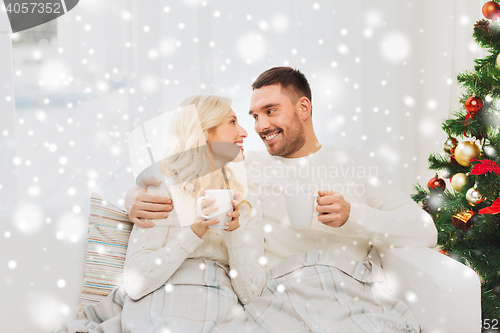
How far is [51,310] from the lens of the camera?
4.16ft

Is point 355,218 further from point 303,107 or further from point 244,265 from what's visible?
point 303,107

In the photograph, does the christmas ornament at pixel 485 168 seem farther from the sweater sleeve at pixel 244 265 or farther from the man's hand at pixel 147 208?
the man's hand at pixel 147 208

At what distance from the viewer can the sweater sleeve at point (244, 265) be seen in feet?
4.07

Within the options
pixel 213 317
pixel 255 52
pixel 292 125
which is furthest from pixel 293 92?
pixel 213 317

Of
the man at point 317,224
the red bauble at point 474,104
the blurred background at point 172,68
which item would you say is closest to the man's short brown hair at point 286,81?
the man at point 317,224

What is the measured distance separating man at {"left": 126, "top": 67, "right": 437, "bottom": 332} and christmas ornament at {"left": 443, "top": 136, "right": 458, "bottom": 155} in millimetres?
414

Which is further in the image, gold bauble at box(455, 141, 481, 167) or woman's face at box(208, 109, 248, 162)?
gold bauble at box(455, 141, 481, 167)

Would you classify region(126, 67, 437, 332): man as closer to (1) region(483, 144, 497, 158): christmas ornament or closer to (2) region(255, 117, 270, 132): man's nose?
(2) region(255, 117, 270, 132): man's nose

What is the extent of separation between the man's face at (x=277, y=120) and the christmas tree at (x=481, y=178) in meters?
0.65

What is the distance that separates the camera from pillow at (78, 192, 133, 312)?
4.20 feet

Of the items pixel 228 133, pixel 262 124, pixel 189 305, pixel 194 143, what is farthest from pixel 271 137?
pixel 189 305

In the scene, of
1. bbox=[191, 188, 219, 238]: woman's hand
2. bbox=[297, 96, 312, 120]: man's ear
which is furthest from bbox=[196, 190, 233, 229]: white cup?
bbox=[297, 96, 312, 120]: man's ear

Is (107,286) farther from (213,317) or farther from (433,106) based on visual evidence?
(433,106)

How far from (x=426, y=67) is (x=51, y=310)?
2.20 m
